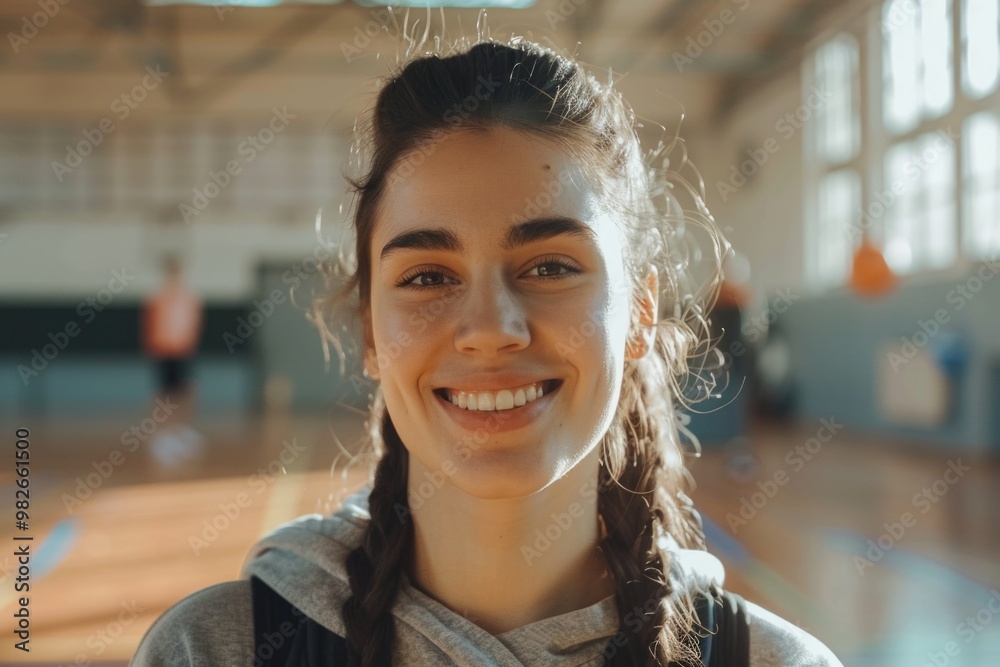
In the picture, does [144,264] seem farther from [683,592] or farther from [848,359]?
[683,592]

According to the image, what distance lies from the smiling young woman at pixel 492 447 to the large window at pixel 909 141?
252 inches

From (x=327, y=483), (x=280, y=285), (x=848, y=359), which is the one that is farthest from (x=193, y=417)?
(x=848, y=359)

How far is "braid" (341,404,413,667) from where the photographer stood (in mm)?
868

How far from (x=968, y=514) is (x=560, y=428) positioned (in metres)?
4.19

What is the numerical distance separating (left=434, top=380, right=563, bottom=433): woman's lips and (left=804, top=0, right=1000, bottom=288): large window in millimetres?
6510

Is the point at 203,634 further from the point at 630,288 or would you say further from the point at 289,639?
the point at 630,288

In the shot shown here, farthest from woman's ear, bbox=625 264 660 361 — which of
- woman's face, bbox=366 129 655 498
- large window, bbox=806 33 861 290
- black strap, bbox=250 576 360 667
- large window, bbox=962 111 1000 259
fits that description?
large window, bbox=806 33 861 290

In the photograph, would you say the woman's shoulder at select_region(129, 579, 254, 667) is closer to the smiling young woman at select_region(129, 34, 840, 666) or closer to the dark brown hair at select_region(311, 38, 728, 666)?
the smiling young woman at select_region(129, 34, 840, 666)

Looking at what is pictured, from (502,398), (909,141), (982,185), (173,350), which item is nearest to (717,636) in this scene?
(502,398)

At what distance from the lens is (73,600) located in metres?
2.90

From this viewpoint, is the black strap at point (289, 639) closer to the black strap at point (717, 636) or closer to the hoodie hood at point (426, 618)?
the hoodie hood at point (426, 618)

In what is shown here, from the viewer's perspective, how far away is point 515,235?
2.89 ft

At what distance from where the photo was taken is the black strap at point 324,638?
87 centimetres

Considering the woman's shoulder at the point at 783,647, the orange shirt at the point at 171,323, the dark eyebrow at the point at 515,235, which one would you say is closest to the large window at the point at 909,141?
the orange shirt at the point at 171,323
